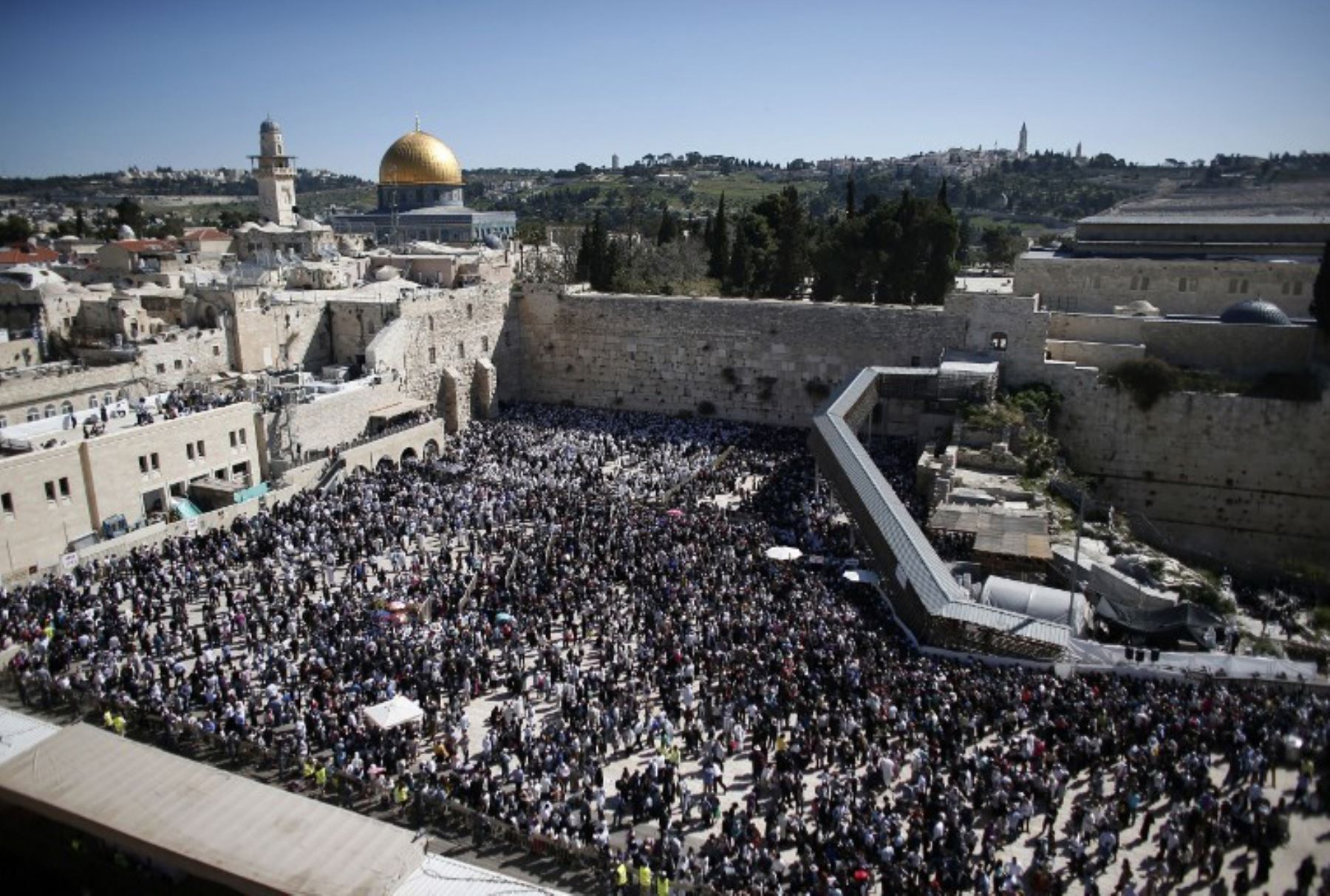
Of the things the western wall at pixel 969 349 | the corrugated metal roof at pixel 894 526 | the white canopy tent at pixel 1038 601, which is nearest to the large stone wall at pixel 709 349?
the western wall at pixel 969 349

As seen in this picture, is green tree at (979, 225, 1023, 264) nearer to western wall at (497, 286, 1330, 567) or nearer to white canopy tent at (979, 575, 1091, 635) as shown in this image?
western wall at (497, 286, 1330, 567)

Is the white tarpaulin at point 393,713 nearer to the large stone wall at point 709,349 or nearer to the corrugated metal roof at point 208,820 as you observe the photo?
the corrugated metal roof at point 208,820

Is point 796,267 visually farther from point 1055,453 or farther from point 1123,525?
point 1123,525

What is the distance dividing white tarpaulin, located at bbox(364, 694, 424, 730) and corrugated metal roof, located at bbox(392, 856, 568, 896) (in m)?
3.37

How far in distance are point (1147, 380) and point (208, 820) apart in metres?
23.8

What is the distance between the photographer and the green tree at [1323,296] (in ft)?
77.9

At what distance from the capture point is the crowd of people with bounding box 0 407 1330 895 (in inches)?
394

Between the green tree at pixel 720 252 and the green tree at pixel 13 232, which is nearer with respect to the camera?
the green tree at pixel 720 252

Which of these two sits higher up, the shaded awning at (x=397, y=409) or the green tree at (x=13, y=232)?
the green tree at (x=13, y=232)

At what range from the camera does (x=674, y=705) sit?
13398 millimetres

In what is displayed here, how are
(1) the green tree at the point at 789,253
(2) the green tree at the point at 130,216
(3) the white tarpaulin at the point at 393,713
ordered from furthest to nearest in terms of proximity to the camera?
(2) the green tree at the point at 130,216
(1) the green tree at the point at 789,253
(3) the white tarpaulin at the point at 393,713

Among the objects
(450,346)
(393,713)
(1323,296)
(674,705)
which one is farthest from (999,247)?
(393,713)

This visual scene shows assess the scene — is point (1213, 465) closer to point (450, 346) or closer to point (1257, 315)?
point (1257, 315)

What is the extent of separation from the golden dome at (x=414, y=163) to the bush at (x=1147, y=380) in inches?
1629
